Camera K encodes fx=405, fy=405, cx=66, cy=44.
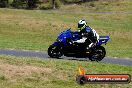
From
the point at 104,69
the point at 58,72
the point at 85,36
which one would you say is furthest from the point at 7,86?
the point at 85,36

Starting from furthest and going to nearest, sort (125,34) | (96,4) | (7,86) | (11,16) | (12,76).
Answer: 1. (96,4)
2. (11,16)
3. (125,34)
4. (12,76)
5. (7,86)

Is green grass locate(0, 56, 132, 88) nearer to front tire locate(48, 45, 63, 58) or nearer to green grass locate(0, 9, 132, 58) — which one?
front tire locate(48, 45, 63, 58)

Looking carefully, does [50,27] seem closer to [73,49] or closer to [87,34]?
[73,49]

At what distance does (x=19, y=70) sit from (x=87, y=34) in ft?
22.3

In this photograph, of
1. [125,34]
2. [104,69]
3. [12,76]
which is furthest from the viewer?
[125,34]

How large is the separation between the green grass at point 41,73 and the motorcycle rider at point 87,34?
369 cm

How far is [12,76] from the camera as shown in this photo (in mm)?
13766

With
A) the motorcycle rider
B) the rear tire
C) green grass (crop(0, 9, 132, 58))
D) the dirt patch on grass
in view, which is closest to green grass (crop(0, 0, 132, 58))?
green grass (crop(0, 9, 132, 58))

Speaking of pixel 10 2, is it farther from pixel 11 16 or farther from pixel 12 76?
pixel 12 76

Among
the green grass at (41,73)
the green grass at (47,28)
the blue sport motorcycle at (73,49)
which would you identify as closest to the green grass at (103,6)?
the green grass at (47,28)

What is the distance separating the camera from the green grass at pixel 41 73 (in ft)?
43.7

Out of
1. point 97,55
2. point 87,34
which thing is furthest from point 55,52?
point 97,55

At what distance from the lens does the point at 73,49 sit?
20.9m

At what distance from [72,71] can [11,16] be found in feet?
144
